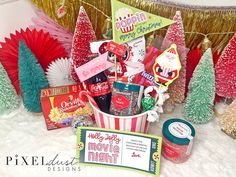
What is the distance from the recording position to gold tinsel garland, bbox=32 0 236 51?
94 centimetres

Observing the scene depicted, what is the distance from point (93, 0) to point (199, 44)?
344 mm

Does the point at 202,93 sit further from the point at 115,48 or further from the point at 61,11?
the point at 61,11

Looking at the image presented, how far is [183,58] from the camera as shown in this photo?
3.04 feet

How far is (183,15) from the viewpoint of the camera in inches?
37.1

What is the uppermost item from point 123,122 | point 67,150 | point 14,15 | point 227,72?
point 14,15

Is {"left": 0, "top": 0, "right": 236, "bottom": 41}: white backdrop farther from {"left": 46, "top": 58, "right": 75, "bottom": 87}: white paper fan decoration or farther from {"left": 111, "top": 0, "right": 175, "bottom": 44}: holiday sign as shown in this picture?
{"left": 111, "top": 0, "right": 175, "bottom": 44}: holiday sign

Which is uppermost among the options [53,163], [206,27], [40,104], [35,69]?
[206,27]

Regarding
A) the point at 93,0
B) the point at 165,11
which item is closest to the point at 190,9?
the point at 165,11

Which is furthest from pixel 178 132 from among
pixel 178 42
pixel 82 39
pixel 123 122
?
pixel 82 39

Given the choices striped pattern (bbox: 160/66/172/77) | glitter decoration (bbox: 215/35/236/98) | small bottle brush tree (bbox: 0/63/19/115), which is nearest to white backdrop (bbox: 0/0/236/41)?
small bottle brush tree (bbox: 0/63/19/115)

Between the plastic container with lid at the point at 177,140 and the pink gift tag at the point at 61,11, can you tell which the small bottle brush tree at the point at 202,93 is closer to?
the plastic container with lid at the point at 177,140

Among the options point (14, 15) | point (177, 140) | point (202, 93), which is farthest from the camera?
point (14, 15)

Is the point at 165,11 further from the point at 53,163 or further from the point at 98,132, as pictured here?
the point at 53,163

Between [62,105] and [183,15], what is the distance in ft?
1.41
